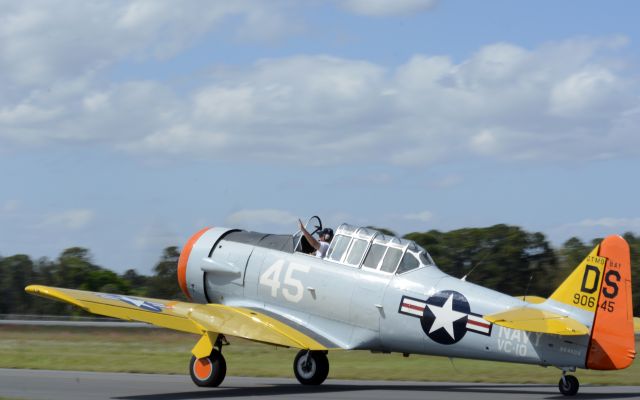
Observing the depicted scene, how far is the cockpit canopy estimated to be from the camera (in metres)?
Answer: 13.6

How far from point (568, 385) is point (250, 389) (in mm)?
4302

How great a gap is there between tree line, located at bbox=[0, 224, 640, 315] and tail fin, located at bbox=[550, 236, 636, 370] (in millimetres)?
22621

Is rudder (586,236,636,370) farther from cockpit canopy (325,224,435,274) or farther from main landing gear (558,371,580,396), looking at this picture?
cockpit canopy (325,224,435,274)

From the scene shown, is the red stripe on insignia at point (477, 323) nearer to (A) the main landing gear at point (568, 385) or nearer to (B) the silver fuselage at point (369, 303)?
(B) the silver fuselage at point (369, 303)

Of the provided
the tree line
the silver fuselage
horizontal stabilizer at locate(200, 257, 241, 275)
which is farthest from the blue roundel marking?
the tree line

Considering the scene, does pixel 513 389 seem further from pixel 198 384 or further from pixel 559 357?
pixel 198 384

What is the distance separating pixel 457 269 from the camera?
37750mm

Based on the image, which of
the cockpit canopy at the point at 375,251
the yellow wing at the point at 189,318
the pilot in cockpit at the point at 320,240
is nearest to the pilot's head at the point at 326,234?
the pilot in cockpit at the point at 320,240

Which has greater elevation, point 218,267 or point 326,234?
point 326,234

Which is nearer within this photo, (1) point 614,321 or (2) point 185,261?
(1) point 614,321

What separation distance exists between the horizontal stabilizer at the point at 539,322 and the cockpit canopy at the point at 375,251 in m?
1.86

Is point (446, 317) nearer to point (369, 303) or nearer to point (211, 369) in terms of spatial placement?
point (369, 303)

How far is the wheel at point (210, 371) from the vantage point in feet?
45.1

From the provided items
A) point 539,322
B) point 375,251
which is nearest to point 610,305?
point 539,322
